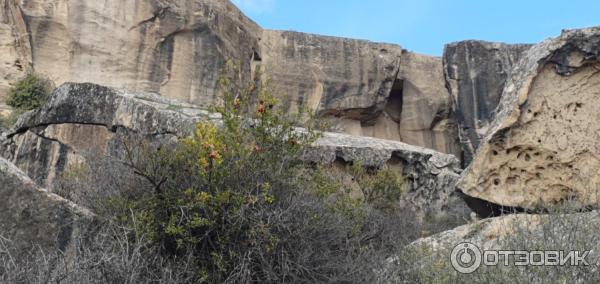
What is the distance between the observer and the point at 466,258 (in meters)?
3.73

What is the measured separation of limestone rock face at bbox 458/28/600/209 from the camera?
5.07 metres

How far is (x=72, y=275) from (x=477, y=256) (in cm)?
219

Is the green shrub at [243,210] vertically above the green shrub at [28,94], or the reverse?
the green shrub at [28,94]

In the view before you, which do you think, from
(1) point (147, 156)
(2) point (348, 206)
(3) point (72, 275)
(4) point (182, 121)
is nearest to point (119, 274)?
(3) point (72, 275)

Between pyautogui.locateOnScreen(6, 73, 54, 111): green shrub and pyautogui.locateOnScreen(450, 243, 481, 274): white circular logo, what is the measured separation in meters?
11.0

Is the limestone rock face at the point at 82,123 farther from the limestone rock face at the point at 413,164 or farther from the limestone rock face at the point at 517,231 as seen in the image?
the limestone rock face at the point at 517,231

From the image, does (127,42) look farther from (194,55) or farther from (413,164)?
(413,164)

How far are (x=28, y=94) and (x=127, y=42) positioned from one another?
2382 millimetres

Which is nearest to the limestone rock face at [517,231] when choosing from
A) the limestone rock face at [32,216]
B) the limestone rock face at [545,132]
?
the limestone rock face at [545,132]

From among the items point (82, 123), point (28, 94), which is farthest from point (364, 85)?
point (82, 123)

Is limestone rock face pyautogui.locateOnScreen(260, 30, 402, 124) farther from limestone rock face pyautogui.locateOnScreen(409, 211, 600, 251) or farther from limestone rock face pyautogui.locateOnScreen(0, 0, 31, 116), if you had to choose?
limestone rock face pyautogui.locateOnScreen(409, 211, 600, 251)

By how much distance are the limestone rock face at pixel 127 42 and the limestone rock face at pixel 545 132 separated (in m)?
10.2

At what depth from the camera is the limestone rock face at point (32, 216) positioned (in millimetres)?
3676

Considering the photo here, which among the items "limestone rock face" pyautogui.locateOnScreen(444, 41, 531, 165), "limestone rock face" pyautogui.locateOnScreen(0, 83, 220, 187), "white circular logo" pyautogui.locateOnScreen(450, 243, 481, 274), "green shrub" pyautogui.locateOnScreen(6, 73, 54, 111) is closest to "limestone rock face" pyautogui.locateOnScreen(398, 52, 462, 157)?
"limestone rock face" pyautogui.locateOnScreen(444, 41, 531, 165)
